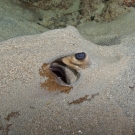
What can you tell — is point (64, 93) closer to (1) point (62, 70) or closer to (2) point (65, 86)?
(2) point (65, 86)

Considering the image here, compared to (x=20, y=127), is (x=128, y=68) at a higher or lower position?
higher

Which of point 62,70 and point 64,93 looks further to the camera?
point 62,70

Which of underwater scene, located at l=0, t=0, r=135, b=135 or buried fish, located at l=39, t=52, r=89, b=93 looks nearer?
underwater scene, located at l=0, t=0, r=135, b=135

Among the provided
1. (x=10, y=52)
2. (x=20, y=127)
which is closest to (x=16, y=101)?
(x=20, y=127)

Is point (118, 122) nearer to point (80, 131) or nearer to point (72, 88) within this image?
point (80, 131)

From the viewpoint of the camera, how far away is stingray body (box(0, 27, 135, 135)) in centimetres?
186

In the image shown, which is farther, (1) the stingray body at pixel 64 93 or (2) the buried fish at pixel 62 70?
(2) the buried fish at pixel 62 70

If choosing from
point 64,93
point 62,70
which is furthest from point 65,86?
point 62,70

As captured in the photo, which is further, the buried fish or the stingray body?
the buried fish

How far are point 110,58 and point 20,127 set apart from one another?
4.08ft

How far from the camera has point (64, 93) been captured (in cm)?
202

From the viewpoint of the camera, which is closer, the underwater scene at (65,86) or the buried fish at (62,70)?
the underwater scene at (65,86)

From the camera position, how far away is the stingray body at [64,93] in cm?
186

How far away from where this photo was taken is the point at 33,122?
1.88 metres
